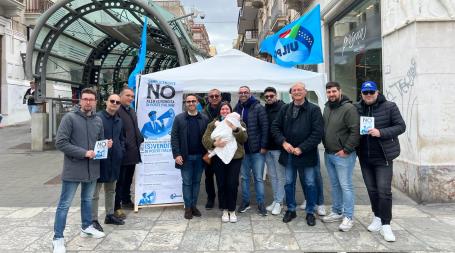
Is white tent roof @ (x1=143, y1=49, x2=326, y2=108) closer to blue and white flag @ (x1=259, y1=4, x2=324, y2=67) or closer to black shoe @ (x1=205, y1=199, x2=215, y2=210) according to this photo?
blue and white flag @ (x1=259, y1=4, x2=324, y2=67)

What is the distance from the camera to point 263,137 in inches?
219

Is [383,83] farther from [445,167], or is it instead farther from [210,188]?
[210,188]

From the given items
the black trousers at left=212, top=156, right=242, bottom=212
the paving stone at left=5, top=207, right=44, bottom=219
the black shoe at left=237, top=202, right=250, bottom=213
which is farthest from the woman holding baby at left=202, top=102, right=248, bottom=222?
the paving stone at left=5, top=207, right=44, bottom=219

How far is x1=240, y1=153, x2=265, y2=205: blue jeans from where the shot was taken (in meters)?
5.69

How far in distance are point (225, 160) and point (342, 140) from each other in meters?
1.51

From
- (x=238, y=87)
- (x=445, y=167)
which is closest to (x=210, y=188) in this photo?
(x=238, y=87)

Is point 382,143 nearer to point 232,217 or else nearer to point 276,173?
point 276,173

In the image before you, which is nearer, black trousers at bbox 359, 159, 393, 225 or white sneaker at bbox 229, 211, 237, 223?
black trousers at bbox 359, 159, 393, 225

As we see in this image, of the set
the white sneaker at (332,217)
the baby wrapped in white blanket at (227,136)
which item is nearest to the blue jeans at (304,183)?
the white sneaker at (332,217)

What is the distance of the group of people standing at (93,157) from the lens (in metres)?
4.34

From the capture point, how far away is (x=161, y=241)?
15.6ft

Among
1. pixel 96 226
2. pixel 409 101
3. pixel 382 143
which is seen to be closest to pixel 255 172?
pixel 382 143

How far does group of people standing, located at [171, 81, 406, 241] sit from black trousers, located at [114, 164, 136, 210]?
0.80 metres

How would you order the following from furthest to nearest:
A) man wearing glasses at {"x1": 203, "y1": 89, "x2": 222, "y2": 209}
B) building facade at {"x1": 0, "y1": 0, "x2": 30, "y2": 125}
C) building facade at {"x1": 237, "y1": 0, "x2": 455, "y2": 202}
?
building facade at {"x1": 0, "y1": 0, "x2": 30, "y2": 125} < building facade at {"x1": 237, "y1": 0, "x2": 455, "y2": 202} < man wearing glasses at {"x1": 203, "y1": 89, "x2": 222, "y2": 209}
